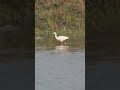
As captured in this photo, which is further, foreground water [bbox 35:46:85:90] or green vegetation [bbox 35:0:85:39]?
green vegetation [bbox 35:0:85:39]

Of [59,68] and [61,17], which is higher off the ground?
[61,17]

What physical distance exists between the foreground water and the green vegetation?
0.96 metres

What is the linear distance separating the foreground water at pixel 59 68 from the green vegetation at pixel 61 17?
96cm

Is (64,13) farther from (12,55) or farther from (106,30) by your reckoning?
(12,55)

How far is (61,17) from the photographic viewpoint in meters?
6.07

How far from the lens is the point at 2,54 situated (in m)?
3.86

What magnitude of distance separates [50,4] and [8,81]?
11.5 ft

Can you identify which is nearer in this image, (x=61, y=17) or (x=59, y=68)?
(x=59, y=68)

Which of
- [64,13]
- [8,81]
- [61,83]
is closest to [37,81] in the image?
[61,83]

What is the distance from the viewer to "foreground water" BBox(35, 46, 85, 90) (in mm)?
3077

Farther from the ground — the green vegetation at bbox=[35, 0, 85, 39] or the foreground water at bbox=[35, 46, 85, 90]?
the green vegetation at bbox=[35, 0, 85, 39]

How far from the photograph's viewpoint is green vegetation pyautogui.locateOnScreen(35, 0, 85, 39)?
5984 mm

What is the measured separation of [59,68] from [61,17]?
2.44 meters

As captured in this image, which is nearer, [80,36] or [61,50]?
[61,50]
